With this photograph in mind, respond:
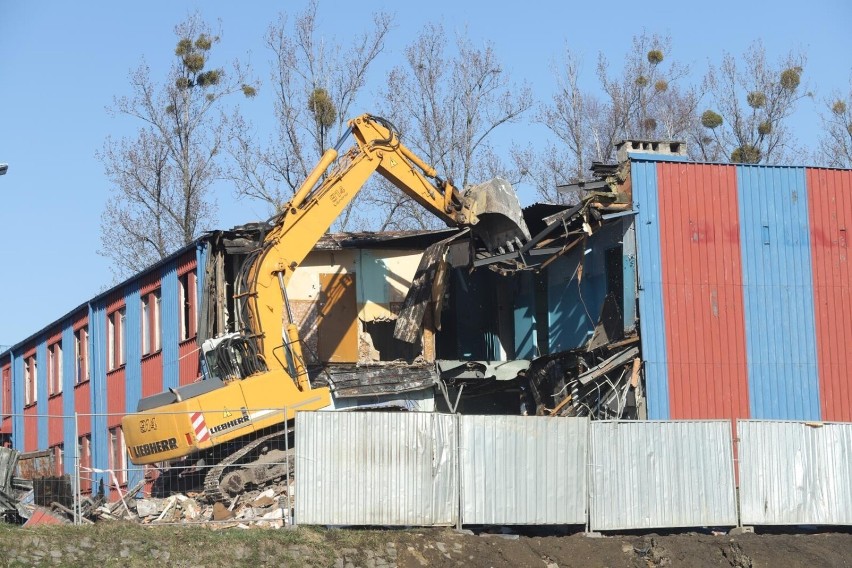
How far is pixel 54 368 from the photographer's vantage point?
40156mm

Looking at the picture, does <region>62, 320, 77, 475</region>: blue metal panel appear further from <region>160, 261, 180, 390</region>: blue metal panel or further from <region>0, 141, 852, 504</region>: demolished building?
<region>160, 261, 180, 390</region>: blue metal panel

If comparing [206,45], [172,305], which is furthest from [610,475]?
[206,45]

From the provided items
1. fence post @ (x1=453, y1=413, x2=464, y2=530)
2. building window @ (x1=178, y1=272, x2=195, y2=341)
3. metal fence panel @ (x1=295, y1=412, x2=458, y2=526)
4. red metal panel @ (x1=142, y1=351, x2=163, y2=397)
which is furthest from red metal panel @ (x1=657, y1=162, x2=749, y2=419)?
red metal panel @ (x1=142, y1=351, x2=163, y2=397)

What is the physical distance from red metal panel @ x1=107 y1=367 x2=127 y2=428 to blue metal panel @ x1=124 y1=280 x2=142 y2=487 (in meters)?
0.28

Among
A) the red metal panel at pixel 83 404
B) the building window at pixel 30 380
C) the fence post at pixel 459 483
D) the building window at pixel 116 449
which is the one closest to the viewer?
the fence post at pixel 459 483

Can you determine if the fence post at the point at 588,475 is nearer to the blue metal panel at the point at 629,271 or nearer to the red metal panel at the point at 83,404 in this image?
the blue metal panel at the point at 629,271

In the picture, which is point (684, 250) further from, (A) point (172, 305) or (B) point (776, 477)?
(A) point (172, 305)

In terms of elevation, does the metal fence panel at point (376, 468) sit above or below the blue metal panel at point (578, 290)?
below

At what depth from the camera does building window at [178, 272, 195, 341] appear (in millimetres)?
28766

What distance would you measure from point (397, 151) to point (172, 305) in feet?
27.1

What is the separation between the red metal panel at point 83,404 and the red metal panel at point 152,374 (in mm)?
4060

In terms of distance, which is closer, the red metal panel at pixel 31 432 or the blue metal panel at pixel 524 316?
the blue metal panel at pixel 524 316

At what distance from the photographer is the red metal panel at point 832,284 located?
24734mm

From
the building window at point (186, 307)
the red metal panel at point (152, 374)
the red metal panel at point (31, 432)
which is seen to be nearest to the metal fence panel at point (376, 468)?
the building window at point (186, 307)
